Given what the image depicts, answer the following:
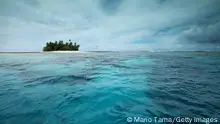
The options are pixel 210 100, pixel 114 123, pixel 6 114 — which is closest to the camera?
pixel 114 123

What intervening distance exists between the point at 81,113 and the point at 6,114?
1568 millimetres

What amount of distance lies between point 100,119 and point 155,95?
76.5 inches

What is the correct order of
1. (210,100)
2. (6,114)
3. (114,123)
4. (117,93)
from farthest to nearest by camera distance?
1. (117,93)
2. (210,100)
3. (6,114)
4. (114,123)

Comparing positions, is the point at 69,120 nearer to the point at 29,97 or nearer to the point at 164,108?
the point at 29,97

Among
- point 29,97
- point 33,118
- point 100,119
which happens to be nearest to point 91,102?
point 100,119

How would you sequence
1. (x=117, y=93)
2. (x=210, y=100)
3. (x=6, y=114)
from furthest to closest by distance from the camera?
(x=117, y=93) → (x=210, y=100) → (x=6, y=114)

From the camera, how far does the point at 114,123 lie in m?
2.31

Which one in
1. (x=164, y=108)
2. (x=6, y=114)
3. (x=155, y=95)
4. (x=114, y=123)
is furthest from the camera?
(x=155, y=95)

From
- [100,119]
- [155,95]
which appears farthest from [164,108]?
[100,119]

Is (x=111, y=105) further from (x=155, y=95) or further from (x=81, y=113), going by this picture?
(x=155, y=95)

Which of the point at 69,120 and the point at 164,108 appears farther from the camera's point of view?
the point at 164,108

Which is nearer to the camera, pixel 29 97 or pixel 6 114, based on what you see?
pixel 6 114

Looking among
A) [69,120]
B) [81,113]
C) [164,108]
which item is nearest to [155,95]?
[164,108]

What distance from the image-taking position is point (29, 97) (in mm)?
3404
